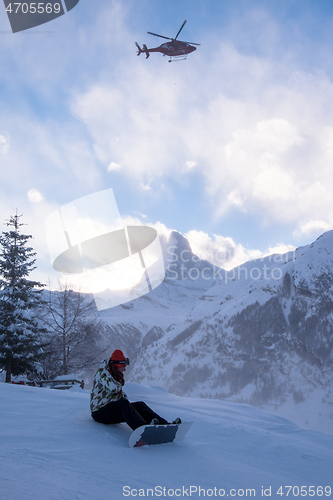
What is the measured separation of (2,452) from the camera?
2443 millimetres

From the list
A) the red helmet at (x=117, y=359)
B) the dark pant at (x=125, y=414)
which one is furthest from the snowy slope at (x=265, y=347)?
the red helmet at (x=117, y=359)

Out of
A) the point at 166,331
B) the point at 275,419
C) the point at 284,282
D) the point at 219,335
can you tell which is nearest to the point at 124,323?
the point at 166,331

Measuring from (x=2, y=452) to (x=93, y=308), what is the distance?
19789 mm

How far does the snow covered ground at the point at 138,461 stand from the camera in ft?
6.88

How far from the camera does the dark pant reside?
340 cm

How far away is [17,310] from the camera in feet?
57.4

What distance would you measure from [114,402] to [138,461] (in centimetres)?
99

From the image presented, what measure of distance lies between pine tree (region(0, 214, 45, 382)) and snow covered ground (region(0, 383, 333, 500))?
14.1m

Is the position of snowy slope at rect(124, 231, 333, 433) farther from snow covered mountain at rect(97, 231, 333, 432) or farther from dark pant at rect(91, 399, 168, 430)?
dark pant at rect(91, 399, 168, 430)

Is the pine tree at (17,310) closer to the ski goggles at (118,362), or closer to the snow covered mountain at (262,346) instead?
the ski goggles at (118,362)

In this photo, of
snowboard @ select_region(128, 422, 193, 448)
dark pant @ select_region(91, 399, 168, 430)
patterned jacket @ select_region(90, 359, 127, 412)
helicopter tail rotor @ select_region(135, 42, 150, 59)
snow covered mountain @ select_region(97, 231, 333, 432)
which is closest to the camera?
snowboard @ select_region(128, 422, 193, 448)

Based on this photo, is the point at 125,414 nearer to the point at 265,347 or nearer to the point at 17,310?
the point at 17,310

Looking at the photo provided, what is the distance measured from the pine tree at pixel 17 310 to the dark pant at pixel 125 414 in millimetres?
15519

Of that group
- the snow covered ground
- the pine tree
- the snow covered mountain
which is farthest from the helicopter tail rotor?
the snow covered mountain
